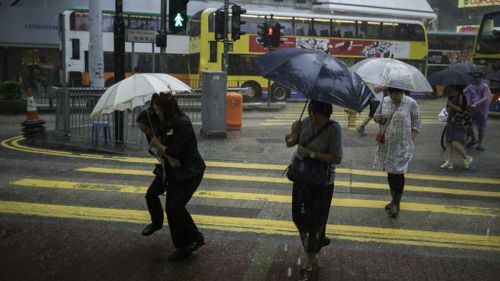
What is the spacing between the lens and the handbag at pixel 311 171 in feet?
13.9

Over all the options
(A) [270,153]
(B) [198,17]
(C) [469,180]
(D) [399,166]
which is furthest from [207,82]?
(B) [198,17]

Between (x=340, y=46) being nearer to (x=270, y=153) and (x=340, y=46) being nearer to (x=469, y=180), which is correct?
(x=270, y=153)

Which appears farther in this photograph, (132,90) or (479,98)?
(479,98)

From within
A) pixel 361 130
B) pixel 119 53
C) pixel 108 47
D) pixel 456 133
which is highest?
pixel 108 47

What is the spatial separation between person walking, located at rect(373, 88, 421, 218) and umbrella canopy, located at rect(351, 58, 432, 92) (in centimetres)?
13

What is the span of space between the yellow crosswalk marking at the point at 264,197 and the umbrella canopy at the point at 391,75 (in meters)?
1.54

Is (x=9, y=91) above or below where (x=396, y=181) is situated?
above

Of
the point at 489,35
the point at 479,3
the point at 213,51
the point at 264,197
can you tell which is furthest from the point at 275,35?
the point at 479,3

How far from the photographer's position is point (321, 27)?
25547mm

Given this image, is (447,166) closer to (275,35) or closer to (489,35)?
(275,35)

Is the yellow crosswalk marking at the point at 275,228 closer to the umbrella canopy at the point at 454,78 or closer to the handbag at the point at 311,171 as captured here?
the handbag at the point at 311,171

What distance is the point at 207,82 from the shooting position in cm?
1242

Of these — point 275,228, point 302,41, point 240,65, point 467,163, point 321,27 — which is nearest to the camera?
point 275,228

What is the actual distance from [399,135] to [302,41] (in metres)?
19.6
